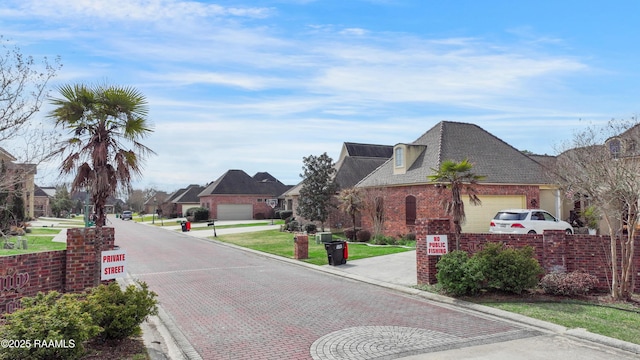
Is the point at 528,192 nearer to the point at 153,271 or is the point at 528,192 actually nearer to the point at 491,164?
the point at 491,164

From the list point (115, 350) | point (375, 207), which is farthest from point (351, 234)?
point (115, 350)

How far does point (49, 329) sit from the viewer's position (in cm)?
549

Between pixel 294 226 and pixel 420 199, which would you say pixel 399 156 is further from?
pixel 294 226

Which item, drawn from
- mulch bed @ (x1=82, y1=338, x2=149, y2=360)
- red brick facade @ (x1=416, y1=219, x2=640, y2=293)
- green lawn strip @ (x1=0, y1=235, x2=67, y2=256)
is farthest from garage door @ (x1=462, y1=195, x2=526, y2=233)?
green lawn strip @ (x1=0, y1=235, x2=67, y2=256)

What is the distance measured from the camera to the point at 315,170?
3177 cm

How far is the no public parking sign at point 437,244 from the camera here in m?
12.6

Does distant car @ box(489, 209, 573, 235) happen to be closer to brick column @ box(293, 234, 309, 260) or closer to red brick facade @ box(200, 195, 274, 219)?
brick column @ box(293, 234, 309, 260)

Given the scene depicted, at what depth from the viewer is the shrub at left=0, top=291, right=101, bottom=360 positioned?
17.5 ft

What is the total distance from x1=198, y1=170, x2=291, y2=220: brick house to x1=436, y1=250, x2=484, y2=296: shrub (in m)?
45.2

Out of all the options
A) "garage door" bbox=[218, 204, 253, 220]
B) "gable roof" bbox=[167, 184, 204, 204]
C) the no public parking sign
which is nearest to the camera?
the no public parking sign

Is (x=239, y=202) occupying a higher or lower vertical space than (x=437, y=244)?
higher

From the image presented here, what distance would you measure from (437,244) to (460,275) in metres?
1.75

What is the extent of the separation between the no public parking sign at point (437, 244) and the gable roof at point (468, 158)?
440 inches

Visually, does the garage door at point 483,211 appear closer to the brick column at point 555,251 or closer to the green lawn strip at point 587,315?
the brick column at point 555,251
